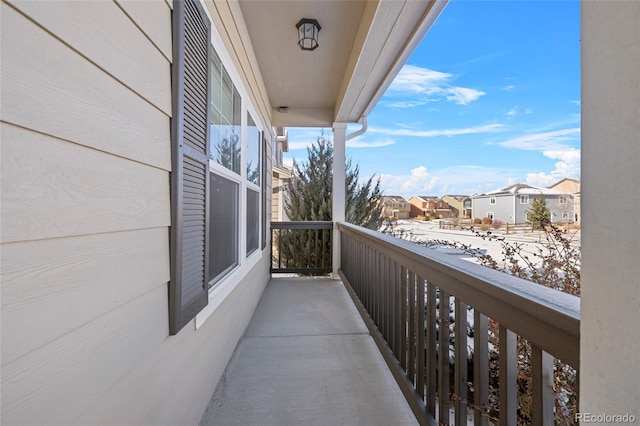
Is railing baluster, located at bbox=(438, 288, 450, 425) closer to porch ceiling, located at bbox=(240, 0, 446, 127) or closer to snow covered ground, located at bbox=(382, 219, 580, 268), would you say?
snow covered ground, located at bbox=(382, 219, 580, 268)

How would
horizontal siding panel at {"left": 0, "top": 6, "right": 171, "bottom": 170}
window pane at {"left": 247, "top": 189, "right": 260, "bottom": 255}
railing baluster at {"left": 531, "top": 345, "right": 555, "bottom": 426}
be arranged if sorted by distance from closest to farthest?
horizontal siding panel at {"left": 0, "top": 6, "right": 171, "bottom": 170}, railing baluster at {"left": 531, "top": 345, "right": 555, "bottom": 426}, window pane at {"left": 247, "top": 189, "right": 260, "bottom": 255}

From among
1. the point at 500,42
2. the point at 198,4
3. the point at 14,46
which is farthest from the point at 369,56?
the point at 14,46

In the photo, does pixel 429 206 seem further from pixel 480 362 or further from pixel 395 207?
pixel 480 362

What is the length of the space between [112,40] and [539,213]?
1957mm

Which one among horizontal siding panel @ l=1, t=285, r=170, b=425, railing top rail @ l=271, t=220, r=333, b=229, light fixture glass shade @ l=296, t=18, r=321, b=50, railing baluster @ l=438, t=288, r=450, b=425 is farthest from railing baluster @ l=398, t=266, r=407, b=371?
railing top rail @ l=271, t=220, r=333, b=229

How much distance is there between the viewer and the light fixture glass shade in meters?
2.57

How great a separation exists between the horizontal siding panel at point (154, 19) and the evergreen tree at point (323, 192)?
4231mm

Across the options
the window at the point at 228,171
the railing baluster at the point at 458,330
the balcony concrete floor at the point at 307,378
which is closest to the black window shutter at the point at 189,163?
the window at the point at 228,171

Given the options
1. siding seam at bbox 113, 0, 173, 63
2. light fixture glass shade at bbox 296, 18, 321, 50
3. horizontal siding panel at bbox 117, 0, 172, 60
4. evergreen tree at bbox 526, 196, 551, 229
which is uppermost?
light fixture glass shade at bbox 296, 18, 321, 50

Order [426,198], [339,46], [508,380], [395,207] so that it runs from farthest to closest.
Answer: [395,207], [426,198], [339,46], [508,380]

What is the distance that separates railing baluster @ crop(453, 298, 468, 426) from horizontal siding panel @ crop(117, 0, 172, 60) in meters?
1.48

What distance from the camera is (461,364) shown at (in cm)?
120

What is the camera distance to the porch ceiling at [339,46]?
2201 millimetres

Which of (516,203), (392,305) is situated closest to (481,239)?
(516,203)
